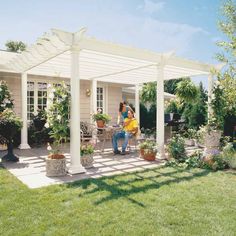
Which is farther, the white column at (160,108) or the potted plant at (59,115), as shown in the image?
the white column at (160,108)

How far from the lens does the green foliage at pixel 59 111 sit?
232 inches

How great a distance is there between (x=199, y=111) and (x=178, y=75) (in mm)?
1990

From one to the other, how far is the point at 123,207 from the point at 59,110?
2987mm

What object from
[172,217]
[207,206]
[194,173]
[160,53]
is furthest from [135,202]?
[160,53]

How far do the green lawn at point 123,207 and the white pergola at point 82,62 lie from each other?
1409mm

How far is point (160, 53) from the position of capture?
762 centimetres

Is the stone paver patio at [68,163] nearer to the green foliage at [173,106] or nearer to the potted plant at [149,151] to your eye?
the potted plant at [149,151]

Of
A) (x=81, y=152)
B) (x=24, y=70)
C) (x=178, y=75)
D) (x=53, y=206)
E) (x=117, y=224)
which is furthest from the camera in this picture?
(x=178, y=75)

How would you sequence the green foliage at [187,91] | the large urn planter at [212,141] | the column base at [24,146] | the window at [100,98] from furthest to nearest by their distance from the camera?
1. the window at [100,98]
2. the green foliage at [187,91]
3. the column base at [24,146]
4. the large urn planter at [212,141]

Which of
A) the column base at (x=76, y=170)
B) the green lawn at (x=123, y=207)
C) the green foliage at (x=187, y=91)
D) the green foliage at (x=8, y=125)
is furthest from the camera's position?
the green foliage at (x=187, y=91)

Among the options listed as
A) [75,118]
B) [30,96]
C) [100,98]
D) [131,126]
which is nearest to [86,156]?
[75,118]

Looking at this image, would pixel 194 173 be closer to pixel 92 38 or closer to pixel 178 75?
pixel 92 38

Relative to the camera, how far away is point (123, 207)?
3.79m

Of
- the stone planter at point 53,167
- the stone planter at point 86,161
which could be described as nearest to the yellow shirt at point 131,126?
the stone planter at point 86,161
